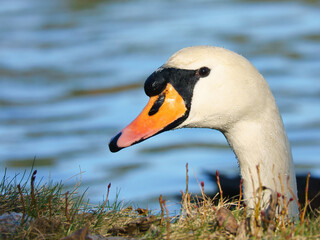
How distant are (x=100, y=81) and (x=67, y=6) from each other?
8100mm

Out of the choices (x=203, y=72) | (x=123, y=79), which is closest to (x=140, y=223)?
(x=203, y=72)

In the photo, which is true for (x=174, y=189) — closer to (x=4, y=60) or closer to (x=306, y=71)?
(x=306, y=71)

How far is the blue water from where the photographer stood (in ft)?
32.9

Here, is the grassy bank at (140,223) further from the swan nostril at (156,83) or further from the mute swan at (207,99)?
the swan nostril at (156,83)

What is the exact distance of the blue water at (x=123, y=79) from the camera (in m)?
10.0

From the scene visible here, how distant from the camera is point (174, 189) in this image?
9094 millimetres

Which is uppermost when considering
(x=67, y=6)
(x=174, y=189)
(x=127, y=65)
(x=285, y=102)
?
(x=67, y=6)

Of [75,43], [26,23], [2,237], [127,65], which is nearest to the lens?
[2,237]

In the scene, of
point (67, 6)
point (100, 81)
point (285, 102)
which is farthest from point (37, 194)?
point (67, 6)

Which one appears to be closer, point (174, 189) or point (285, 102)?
point (174, 189)

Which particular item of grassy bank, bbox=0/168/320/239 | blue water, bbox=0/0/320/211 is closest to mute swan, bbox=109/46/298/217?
grassy bank, bbox=0/168/320/239

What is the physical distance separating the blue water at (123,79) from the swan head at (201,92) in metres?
1.87

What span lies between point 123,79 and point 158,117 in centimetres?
889

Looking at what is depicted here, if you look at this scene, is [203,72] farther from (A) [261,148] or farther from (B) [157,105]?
(A) [261,148]
